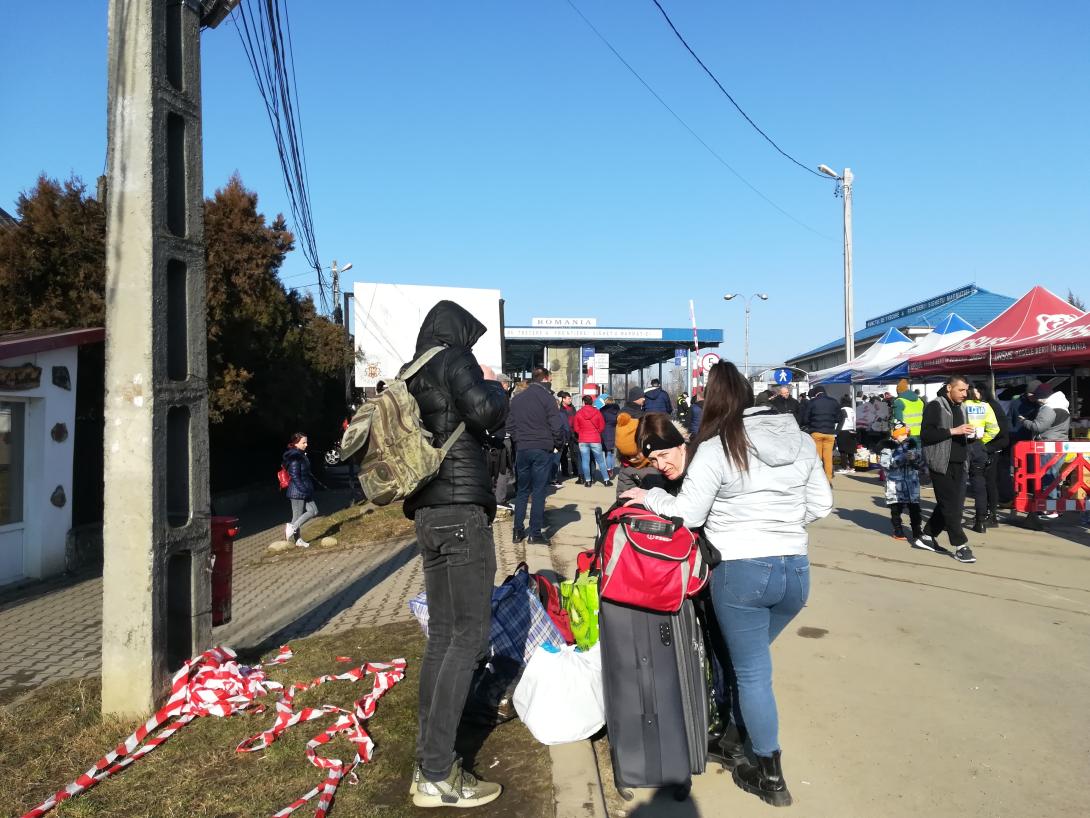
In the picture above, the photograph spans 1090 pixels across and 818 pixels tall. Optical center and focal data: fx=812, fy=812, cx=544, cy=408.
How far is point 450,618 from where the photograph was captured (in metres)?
3.31

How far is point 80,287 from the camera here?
37.6 feet

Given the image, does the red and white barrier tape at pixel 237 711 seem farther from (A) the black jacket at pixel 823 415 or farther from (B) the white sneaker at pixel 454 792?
(A) the black jacket at pixel 823 415

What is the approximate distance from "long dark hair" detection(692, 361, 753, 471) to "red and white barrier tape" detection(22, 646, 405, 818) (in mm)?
→ 2106

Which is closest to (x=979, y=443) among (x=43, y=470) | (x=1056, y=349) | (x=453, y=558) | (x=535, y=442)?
(x=1056, y=349)

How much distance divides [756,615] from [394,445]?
5.30 feet

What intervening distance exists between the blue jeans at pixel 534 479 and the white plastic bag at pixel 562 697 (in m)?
5.14

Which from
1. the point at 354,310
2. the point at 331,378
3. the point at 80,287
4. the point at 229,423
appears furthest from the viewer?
the point at 331,378

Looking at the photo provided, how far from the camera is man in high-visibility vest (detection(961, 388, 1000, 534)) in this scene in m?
8.61

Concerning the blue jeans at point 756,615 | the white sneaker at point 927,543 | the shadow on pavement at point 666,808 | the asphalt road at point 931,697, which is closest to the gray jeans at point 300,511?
the asphalt road at point 931,697

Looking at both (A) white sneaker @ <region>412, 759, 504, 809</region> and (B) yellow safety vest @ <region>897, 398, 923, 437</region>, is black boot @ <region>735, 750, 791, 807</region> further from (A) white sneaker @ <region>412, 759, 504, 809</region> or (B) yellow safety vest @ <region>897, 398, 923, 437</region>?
(B) yellow safety vest @ <region>897, 398, 923, 437</region>

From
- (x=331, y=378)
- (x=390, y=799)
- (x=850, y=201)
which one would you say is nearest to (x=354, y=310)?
(x=331, y=378)

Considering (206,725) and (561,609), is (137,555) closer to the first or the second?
(206,725)

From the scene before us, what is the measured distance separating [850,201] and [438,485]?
74.1 feet

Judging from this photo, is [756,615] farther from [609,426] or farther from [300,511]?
[609,426]
